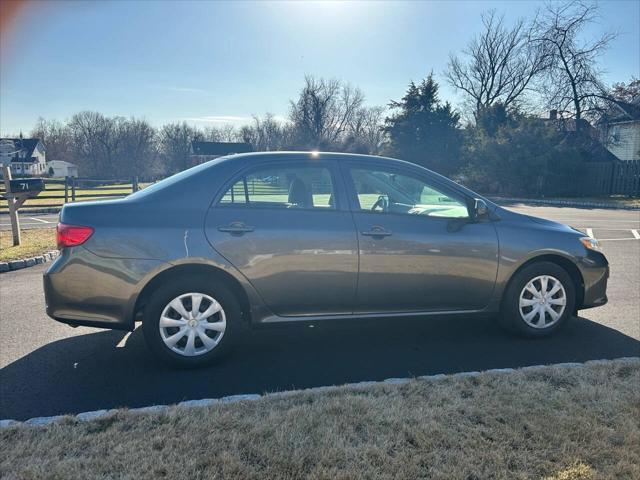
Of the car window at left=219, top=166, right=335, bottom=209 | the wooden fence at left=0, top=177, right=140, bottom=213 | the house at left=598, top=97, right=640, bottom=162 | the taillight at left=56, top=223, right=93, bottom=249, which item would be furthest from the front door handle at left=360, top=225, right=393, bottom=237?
the house at left=598, top=97, right=640, bottom=162

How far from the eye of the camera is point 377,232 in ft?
12.8

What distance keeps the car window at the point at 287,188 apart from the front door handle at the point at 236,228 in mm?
214

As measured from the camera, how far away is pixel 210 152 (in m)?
65.4

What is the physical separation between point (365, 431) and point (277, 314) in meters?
1.40

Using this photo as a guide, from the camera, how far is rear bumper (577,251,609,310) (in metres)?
4.46

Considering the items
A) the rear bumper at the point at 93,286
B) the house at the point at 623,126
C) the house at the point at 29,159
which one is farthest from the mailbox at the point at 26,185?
the house at the point at 29,159

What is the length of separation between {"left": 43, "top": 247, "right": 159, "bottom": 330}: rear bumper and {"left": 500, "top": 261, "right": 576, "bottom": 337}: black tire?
3.16 meters

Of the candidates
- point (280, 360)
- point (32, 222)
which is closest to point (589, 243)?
point (280, 360)

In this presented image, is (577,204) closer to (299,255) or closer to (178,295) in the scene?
(299,255)

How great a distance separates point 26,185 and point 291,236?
313 inches

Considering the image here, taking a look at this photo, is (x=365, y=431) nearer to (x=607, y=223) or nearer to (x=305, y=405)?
(x=305, y=405)

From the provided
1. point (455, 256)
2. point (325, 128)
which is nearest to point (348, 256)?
point (455, 256)

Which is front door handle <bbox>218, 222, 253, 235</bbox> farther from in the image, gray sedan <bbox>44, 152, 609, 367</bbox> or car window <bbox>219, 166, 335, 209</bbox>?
car window <bbox>219, 166, 335, 209</bbox>

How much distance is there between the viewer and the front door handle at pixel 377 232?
3.89 meters
